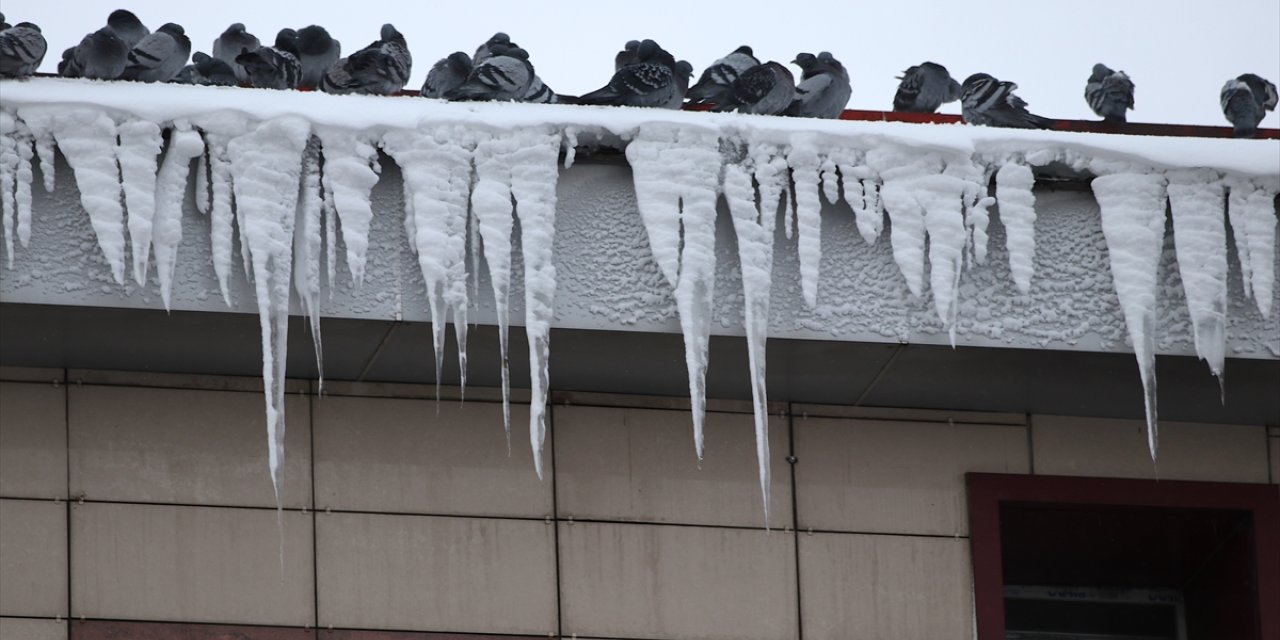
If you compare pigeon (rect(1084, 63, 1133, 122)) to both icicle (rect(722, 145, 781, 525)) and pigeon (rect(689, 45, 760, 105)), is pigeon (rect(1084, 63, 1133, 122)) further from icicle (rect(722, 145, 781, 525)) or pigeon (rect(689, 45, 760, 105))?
icicle (rect(722, 145, 781, 525))

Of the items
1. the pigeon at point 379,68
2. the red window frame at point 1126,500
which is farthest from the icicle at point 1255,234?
the pigeon at point 379,68

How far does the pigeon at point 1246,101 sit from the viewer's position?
5.80 m

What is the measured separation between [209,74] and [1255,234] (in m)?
3.01

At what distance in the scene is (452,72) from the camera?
206 inches

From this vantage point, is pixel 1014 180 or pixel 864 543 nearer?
pixel 1014 180

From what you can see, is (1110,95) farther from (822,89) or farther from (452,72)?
(452,72)

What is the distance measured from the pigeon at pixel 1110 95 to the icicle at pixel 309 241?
265 cm

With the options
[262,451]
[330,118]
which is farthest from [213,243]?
[262,451]

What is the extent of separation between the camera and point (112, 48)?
16.2 ft

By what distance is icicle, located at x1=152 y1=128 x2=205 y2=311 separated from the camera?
4742 millimetres

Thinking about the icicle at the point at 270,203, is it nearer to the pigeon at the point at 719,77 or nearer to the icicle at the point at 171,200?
the icicle at the point at 171,200

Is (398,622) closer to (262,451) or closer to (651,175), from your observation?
(262,451)

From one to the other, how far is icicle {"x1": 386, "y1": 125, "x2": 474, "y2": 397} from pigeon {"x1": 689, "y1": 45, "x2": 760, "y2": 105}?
2.89 feet

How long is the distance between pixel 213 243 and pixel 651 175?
3.90 feet
